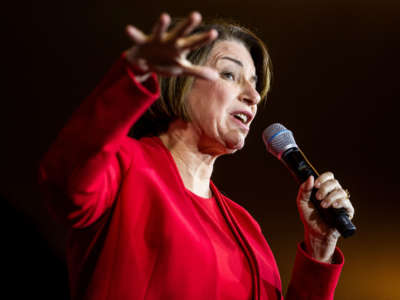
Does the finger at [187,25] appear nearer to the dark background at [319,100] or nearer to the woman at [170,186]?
the woman at [170,186]

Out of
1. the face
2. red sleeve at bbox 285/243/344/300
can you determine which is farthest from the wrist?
red sleeve at bbox 285/243/344/300

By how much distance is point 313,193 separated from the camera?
0.99 m

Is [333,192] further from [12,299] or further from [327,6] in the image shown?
[327,6]

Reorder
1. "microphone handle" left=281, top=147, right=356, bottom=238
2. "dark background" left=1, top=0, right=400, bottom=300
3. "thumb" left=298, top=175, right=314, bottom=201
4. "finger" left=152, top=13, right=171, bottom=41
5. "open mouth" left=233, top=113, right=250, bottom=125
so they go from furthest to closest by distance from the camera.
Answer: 1. "dark background" left=1, top=0, right=400, bottom=300
2. "open mouth" left=233, top=113, right=250, bottom=125
3. "thumb" left=298, top=175, right=314, bottom=201
4. "microphone handle" left=281, top=147, right=356, bottom=238
5. "finger" left=152, top=13, right=171, bottom=41

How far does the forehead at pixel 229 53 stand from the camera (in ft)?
3.74

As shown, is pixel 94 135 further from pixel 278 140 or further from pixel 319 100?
pixel 319 100

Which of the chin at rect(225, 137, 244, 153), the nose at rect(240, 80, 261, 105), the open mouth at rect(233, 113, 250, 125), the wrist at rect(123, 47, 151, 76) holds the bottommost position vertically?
the chin at rect(225, 137, 244, 153)

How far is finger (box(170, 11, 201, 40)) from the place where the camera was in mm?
534

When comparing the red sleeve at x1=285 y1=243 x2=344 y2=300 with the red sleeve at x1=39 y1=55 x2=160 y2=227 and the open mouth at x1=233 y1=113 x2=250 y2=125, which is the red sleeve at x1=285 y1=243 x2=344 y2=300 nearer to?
the open mouth at x1=233 y1=113 x2=250 y2=125

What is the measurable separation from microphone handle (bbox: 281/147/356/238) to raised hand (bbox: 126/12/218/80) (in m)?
0.50

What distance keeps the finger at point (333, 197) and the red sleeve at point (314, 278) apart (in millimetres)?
241

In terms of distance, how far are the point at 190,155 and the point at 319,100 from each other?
1.37 m

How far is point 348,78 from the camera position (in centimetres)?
214

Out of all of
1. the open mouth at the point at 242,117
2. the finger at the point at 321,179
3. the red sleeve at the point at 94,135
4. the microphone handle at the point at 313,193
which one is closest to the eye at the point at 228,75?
the open mouth at the point at 242,117
